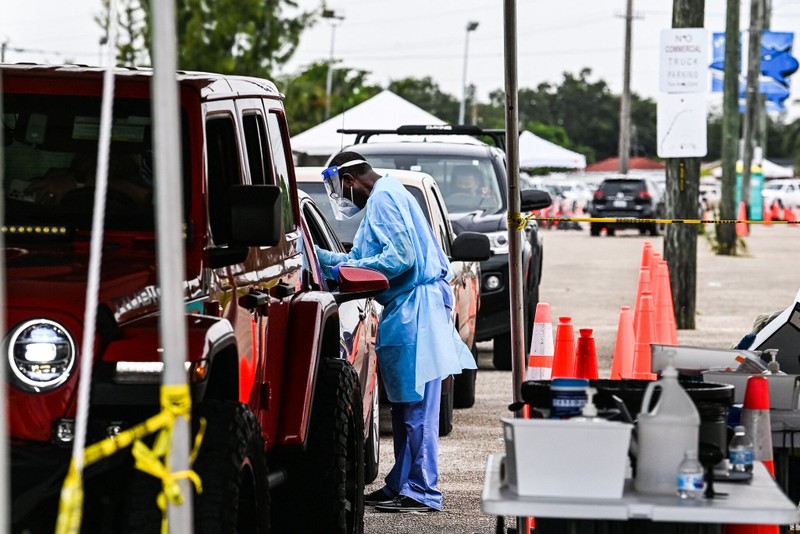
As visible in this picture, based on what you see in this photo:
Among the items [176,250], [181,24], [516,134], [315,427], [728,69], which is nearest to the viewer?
[176,250]

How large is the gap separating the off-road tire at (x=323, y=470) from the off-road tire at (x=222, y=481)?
119cm

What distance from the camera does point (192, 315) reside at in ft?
15.3

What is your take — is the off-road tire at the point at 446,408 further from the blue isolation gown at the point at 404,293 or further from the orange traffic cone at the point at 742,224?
the orange traffic cone at the point at 742,224

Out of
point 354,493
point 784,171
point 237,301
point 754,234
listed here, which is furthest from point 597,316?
point 784,171

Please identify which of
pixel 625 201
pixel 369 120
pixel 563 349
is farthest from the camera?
pixel 625 201

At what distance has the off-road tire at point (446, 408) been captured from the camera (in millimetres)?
10055

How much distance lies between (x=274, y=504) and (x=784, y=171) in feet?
333

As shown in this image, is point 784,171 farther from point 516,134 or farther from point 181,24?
point 516,134

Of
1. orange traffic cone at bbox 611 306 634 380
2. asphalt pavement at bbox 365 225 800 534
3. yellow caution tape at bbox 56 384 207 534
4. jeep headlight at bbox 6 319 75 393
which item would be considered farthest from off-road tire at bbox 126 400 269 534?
orange traffic cone at bbox 611 306 634 380

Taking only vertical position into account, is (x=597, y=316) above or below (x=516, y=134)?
below

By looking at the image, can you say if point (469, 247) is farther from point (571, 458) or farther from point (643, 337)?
point (571, 458)

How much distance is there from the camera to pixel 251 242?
5031 millimetres

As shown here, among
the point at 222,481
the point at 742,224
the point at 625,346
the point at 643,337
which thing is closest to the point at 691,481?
the point at 222,481

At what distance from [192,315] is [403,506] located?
3428mm
